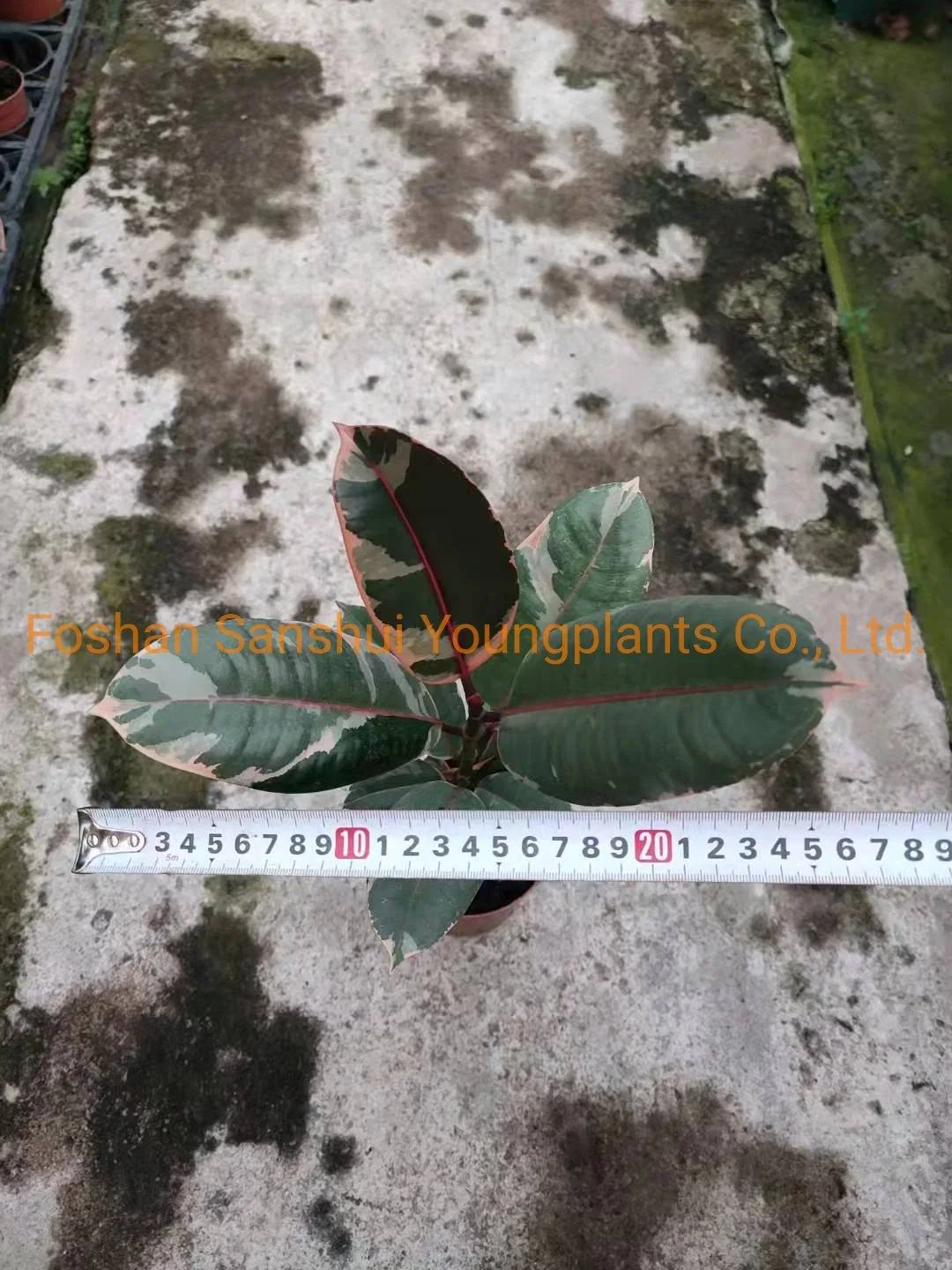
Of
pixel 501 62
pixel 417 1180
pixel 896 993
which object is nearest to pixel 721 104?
pixel 501 62

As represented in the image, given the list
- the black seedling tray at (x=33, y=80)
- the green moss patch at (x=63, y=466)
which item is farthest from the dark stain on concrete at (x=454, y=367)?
the black seedling tray at (x=33, y=80)

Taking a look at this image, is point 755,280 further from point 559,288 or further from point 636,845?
point 636,845

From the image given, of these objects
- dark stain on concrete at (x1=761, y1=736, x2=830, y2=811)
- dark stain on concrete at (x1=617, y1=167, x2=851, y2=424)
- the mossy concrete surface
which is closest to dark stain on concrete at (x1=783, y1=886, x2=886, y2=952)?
dark stain on concrete at (x1=761, y1=736, x2=830, y2=811)

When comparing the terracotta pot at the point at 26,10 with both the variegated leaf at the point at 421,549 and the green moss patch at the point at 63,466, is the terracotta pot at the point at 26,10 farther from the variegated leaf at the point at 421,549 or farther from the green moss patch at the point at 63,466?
the variegated leaf at the point at 421,549

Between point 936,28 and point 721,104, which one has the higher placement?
point 936,28

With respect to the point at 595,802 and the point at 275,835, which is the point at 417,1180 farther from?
the point at 595,802

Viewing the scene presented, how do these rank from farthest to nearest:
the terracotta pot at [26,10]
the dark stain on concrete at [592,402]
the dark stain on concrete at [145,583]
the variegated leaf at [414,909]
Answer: the terracotta pot at [26,10], the dark stain on concrete at [592,402], the dark stain on concrete at [145,583], the variegated leaf at [414,909]

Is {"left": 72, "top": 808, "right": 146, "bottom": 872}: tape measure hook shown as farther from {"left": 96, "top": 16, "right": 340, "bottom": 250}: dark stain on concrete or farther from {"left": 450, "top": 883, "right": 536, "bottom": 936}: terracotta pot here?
{"left": 96, "top": 16, "right": 340, "bottom": 250}: dark stain on concrete
